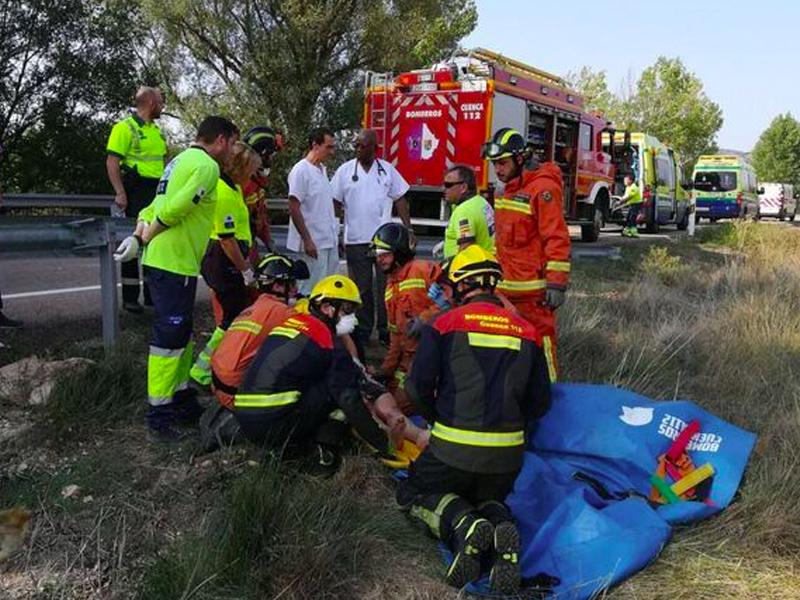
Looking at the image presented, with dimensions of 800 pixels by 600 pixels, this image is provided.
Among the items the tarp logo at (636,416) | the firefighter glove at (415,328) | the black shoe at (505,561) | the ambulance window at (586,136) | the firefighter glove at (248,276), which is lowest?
the black shoe at (505,561)

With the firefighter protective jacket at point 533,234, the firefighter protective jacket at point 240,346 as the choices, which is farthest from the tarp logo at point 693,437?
the firefighter protective jacket at point 240,346

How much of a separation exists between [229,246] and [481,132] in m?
7.95

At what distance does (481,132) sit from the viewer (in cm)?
1146

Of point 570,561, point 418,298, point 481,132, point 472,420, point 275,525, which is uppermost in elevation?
point 481,132

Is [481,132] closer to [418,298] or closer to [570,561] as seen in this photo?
[418,298]

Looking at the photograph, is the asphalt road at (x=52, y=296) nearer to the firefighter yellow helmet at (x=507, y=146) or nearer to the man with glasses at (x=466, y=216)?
the man with glasses at (x=466, y=216)

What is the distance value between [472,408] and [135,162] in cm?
383

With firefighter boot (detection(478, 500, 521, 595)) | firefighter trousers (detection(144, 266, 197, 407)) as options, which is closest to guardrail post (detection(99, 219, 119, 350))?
firefighter trousers (detection(144, 266, 197, 407))

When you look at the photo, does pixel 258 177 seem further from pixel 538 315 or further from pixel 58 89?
pixel 58 89

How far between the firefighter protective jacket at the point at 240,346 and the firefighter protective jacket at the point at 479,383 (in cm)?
97

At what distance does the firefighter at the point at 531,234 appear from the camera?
420 centimetres

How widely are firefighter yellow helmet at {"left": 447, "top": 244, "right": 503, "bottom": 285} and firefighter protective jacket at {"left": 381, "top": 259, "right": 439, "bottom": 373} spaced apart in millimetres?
992

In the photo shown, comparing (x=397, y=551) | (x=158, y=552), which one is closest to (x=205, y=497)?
(x=158, y=552)

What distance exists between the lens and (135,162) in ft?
18.4
